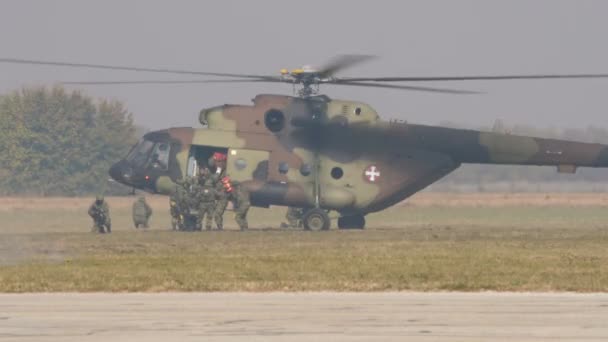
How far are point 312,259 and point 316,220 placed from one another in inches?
498

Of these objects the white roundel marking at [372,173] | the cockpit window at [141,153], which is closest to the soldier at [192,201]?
the cockpit window at [141,153]

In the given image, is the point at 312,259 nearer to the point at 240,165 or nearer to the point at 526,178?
the point at 240,165

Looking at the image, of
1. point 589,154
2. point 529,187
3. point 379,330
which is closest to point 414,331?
point 379,330

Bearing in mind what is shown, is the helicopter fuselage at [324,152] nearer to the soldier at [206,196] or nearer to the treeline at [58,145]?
the soldier at [206,196]

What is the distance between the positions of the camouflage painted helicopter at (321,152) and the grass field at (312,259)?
4.73 ft

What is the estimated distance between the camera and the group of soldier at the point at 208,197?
4000cm

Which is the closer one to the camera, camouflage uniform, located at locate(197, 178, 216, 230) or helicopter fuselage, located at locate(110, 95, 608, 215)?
camouflage uniform, located at locate(197, 178, 216, 230)

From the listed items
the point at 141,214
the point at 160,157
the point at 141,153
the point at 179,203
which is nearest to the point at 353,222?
the point at 179,203

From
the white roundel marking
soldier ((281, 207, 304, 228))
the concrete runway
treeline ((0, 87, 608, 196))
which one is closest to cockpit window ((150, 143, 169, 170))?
soldier ((281, 207, 304, 228))

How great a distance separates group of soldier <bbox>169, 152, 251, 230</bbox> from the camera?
40.0 m

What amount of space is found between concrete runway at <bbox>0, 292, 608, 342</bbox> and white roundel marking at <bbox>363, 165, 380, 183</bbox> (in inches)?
777

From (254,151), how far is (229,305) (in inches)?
833

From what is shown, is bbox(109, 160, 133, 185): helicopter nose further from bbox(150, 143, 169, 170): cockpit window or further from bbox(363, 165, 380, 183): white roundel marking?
bbox(363, 165, 380, 183): white roundel marking

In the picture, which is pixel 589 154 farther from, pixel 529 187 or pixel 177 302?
pixel 529 187
